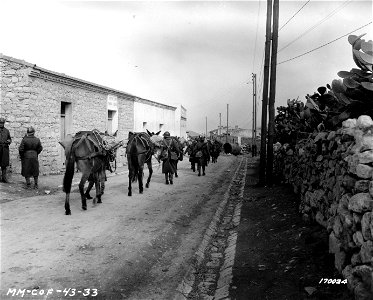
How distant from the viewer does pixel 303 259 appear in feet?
16.5

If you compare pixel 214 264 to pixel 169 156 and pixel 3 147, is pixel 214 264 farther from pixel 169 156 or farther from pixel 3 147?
pixel 169 156

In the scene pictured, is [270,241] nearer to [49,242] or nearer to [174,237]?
[174,237]

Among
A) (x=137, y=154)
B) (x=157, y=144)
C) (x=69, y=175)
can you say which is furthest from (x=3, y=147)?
(x=157, y=144)

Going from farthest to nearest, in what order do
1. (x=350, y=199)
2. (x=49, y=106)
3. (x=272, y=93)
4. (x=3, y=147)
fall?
1. (x=49, y=106)
2. (x=272, y=93)
3. (x=3, y=147)
4. (x=350, y=199)

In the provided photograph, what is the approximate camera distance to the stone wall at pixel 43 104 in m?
13.7

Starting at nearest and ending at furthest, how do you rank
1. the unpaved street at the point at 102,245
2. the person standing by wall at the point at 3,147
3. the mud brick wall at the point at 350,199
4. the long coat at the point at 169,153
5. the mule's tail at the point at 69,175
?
the mud brick wall at the point at 350,199
the unpaved street at the point at 102,245
the mule's tail at the point at 69,175
the person standing by wall at the point at 3,147
the long coat at the point at 169,153

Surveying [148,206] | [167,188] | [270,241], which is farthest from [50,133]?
[270,241]

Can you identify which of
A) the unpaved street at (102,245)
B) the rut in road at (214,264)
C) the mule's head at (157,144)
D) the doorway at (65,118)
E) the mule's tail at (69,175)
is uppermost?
the doorway at (65,118)

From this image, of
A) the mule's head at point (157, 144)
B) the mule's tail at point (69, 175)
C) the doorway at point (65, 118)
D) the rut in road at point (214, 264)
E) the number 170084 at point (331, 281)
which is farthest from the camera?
the doorway at point (65, 118)

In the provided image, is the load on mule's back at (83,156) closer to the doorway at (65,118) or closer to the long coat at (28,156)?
the long coat at (28,156)

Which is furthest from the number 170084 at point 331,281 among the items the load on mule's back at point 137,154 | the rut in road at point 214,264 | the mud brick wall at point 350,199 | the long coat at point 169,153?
the long coat at point 169,153

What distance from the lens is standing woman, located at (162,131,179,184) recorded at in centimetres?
1410

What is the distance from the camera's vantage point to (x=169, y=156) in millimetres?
14484

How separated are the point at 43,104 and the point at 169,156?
5.68 meters
